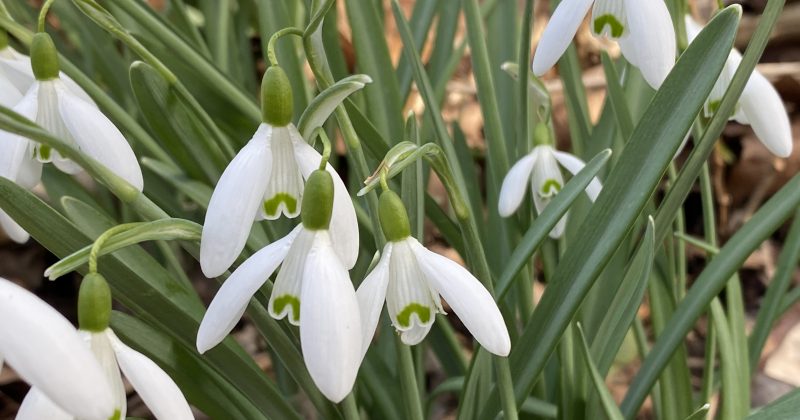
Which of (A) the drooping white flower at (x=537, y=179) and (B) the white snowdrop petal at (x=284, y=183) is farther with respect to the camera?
(A) the drooping white flower at (x=537, y=179)

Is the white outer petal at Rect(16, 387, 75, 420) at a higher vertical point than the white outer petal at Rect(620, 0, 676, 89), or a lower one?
lower

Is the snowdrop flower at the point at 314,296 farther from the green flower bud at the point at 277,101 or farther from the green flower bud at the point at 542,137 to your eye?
the green flower bud at the point at 542,137

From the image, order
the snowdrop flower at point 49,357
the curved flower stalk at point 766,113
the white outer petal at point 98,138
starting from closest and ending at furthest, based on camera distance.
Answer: the snowdrop flower at point 49,357 < the white outer petal at point 98,138 < the curved flower stalk at point 766,113

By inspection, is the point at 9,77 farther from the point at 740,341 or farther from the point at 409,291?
the point at 740,341

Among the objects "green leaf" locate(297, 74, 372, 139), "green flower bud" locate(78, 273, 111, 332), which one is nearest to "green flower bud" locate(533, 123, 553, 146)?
"green leaf" locate(297, 74, 372, 139)

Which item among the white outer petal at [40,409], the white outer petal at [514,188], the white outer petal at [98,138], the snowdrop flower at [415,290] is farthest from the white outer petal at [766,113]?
the white outer petal at [40,409]

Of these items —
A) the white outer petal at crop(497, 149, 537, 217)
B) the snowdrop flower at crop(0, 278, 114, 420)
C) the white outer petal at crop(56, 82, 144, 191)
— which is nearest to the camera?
the snowdrop flower at crop(0, 278, 114, 420)

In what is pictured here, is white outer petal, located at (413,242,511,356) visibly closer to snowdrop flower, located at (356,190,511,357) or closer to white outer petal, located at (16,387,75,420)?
snowdrop flower, located at (356,190,511,357)
